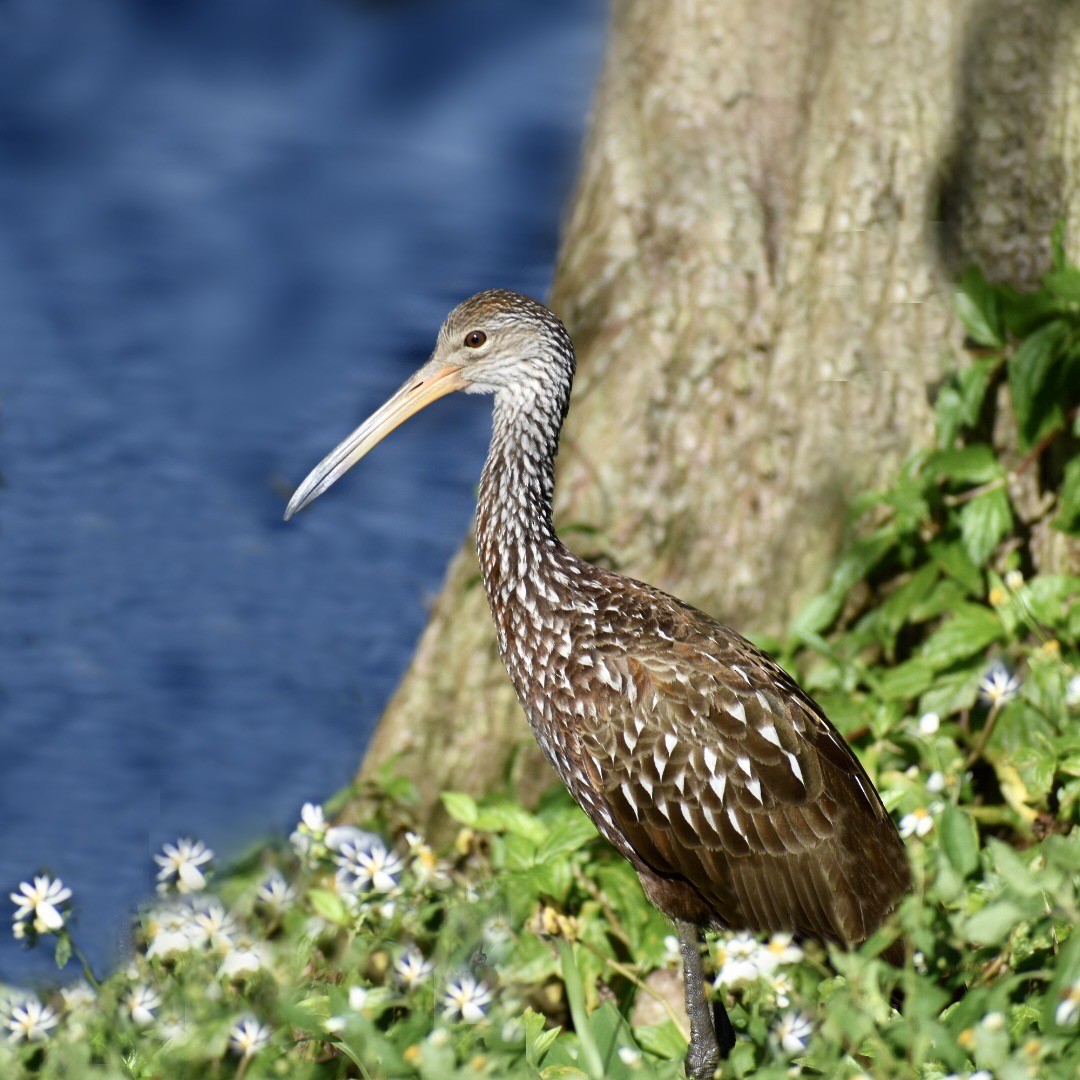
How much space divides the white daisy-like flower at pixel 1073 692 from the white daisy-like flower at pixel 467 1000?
1755mm

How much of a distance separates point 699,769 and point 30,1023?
4.91 ft

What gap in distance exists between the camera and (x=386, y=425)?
4344 mm

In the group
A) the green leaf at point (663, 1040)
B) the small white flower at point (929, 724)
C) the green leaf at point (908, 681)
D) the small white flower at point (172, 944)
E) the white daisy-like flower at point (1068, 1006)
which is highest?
the white daisy-like flower at point (1068, 1006)

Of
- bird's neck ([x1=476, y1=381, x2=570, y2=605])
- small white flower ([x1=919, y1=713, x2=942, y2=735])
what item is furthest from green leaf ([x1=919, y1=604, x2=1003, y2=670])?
bird's neck ([x1=476, y1=381, x2=570, y2=605])

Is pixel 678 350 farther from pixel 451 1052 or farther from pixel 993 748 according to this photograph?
pixel 451 1052

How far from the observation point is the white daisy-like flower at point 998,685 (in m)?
4.38

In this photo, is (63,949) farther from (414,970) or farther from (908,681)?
(908,681)

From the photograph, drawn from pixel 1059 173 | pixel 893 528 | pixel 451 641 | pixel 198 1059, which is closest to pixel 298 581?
pixel 451 641

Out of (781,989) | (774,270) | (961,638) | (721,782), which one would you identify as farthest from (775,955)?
(774,270)

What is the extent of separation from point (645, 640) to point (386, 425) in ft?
3.00

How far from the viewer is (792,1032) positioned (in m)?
3.12

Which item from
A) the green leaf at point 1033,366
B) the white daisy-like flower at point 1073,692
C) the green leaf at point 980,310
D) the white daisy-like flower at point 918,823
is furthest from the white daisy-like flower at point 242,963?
the green leaf at point 980,310

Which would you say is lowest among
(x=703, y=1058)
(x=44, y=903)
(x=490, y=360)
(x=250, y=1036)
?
(x=703, y=1058)

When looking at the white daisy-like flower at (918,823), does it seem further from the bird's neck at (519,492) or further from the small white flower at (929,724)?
the bird's neck at (519,492)
